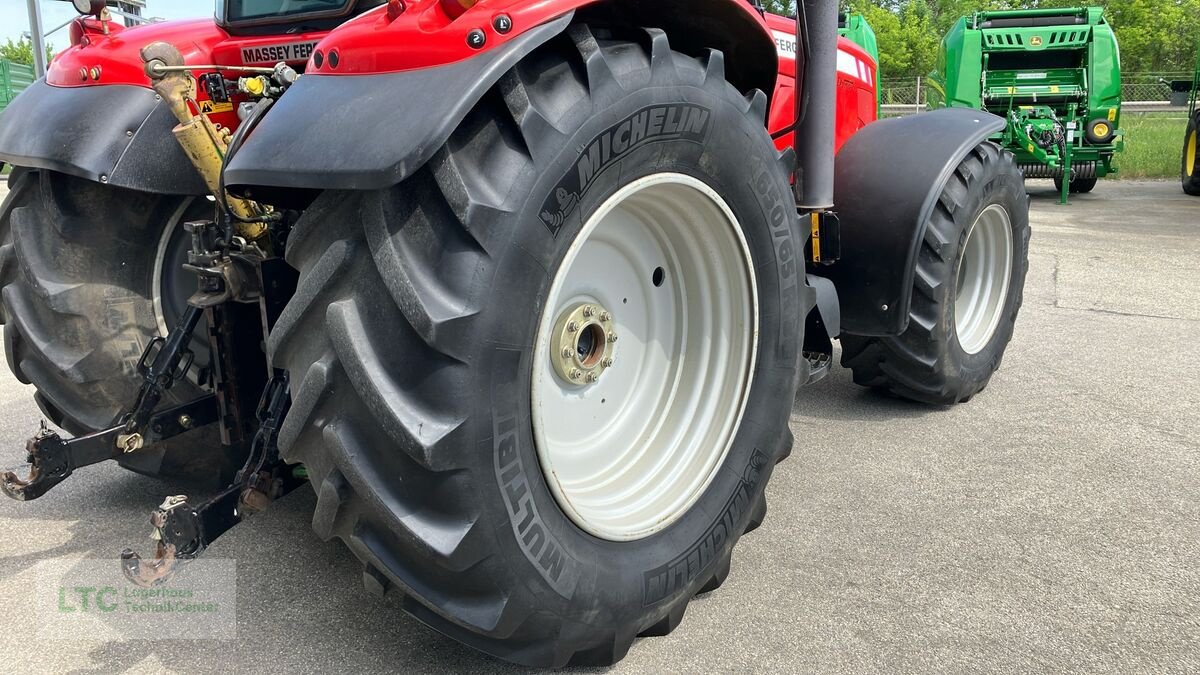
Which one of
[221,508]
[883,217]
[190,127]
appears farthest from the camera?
[883,217]

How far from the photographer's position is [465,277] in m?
1.66

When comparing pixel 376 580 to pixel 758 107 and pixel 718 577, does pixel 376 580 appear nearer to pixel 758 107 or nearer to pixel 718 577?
pixel 718 577

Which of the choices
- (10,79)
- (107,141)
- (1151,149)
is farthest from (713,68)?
(10,79)

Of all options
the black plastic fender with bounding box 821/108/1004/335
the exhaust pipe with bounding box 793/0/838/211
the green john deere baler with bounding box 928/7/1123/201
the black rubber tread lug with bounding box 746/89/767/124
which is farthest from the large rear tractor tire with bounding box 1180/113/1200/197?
the black rubber tread lug with bounding box 746/89/767/124

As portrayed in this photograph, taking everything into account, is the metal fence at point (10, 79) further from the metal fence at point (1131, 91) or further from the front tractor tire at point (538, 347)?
the front tractor tire at point (538, 347)

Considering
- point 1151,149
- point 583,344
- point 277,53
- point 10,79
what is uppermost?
point 10,79

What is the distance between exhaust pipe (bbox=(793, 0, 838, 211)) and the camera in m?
2.81

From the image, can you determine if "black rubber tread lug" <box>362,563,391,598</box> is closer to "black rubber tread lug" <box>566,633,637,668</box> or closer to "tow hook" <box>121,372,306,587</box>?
"tow hook" <box>121,372,306,587</box>

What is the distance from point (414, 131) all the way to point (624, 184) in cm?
54

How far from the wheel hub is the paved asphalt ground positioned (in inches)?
25.2

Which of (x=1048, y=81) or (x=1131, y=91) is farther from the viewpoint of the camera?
(x=1131, y=91)

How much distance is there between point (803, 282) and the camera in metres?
2.53

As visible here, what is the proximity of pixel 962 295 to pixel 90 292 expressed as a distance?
3445 millimetres

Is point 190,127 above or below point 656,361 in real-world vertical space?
above
